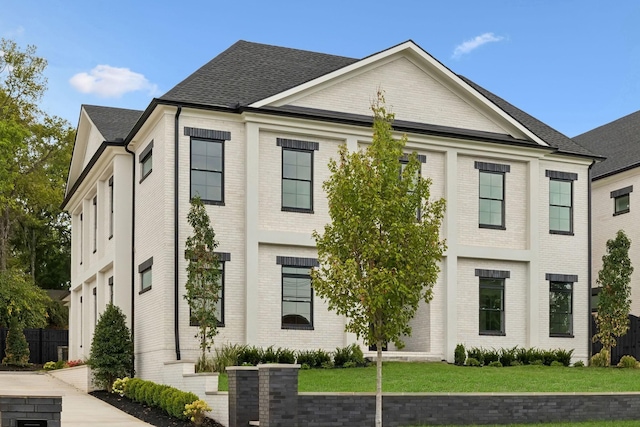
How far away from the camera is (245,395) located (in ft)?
63.7

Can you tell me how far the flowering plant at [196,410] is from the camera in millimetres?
20344

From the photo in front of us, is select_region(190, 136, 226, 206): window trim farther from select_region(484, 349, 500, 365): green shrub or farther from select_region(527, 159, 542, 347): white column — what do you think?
select_region(527, 159, 542, 347): white column

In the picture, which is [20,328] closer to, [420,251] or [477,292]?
[477,292]

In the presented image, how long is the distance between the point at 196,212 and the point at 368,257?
907cm

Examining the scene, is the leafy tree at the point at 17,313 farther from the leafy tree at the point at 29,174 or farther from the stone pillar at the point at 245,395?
the stone pillar at the point at 245,395

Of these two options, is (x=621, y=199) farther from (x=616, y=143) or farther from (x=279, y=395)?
(x=279, y=395)

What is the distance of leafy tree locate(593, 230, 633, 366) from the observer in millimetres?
29781

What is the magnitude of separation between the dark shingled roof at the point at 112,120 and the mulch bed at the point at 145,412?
8839 millimetres

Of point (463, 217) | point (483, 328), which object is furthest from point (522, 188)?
point (483, 328)

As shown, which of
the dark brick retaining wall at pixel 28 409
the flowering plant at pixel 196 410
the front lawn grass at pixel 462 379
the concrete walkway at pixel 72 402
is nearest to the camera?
the dark brick retaining wall at pixel 28 409

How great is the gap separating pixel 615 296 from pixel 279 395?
15542mm

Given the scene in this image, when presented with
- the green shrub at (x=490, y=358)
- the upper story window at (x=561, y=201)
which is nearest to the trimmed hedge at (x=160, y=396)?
the green shrub at (x=490, y=358)

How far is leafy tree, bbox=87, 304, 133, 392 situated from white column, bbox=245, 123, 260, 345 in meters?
4.02

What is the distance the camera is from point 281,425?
18.0m
